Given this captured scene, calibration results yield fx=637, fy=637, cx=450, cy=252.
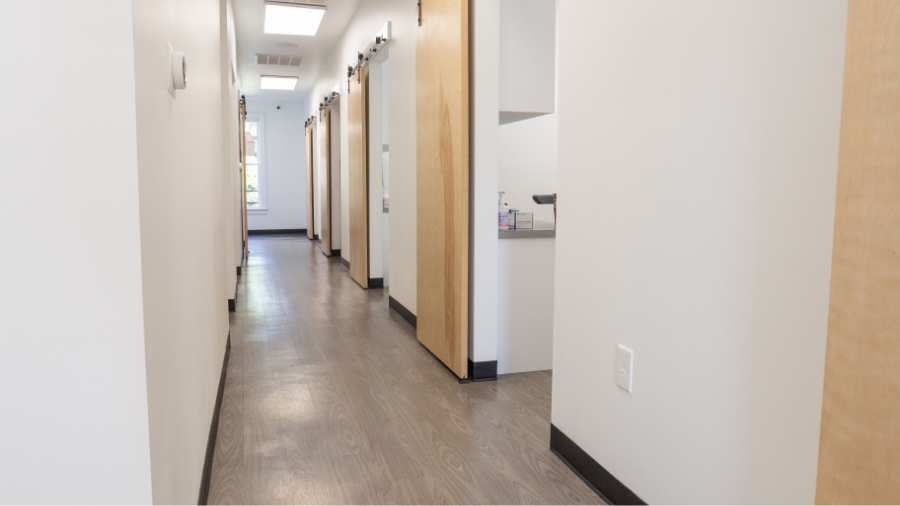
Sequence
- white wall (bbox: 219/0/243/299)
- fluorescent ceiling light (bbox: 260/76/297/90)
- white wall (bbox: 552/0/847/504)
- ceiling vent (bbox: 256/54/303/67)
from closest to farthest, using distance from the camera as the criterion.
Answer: white wall (bbox: 552/0/847/504), white wall (bbox: 219/0/243/299), ceiling vent (bbox: 256/54/303/67), fluorescent ceiling light (bbox: 260/76/297/90)

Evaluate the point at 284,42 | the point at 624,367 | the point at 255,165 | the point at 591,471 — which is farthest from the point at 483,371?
the point at 255,165

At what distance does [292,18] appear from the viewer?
689 centimetres

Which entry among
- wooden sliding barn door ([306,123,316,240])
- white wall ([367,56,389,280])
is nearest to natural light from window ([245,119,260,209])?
wooden sliding barn door ([306,123,316,240])

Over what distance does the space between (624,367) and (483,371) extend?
1.44 metres

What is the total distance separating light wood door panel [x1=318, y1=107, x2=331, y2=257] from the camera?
873 cm

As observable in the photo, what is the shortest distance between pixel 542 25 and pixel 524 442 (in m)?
2.16

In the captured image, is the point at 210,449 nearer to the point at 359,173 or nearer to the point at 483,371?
the point at 483,371

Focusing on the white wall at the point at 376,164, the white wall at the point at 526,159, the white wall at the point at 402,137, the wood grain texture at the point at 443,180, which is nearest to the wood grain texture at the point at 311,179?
the white wall at the point at 376,164

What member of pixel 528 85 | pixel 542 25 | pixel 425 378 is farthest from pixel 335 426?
pixel 542 25

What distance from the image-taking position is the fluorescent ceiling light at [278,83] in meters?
10.7

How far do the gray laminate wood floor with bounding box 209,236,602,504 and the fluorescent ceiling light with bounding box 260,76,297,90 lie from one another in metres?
7.24

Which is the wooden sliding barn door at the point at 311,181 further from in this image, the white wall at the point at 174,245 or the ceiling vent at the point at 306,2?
the white wall at the point at 174,245

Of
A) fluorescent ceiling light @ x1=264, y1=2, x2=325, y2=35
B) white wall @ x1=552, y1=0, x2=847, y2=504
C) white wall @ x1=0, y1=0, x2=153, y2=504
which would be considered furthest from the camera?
fluorescent ceiling light @ x1=264, y1=2, x2=325, y2=35

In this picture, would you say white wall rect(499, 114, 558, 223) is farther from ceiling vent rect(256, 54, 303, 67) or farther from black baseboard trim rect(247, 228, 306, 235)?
black baseboard trim rect(247, 228, 306, 235)
